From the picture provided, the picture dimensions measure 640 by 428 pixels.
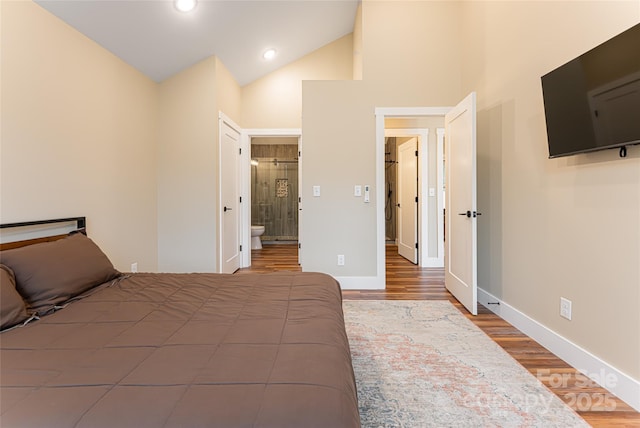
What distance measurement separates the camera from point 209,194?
368cm

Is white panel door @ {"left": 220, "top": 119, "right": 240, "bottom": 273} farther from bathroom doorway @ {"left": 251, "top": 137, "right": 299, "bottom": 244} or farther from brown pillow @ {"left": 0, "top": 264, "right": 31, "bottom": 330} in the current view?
bathroom doorway @ {"left": 251, "top": 137, "right": 299, "bottom": 244}

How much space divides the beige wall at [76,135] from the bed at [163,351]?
0.66 m

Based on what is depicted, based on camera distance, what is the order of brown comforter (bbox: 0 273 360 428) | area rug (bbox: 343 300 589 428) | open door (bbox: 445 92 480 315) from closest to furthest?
brown comforter (bbox: 0 273 360 428), area rug (bbox: 343 300 589 428), open door (bbox: 445 92 480 315)

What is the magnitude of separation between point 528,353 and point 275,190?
6113mm

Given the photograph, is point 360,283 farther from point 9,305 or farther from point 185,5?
point 185,5

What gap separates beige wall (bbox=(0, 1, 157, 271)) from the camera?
2016 mm

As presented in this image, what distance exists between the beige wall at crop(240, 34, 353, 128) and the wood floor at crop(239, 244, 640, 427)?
231cm

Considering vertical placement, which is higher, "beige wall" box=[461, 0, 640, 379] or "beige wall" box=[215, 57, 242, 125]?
"beige wall" box=[215, 57, 242, 125]

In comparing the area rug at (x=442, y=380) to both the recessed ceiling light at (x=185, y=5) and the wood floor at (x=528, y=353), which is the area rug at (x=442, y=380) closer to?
the wood floor at (x=528, y=353)

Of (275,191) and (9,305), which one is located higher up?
(275,191)

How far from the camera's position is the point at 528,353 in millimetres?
2162

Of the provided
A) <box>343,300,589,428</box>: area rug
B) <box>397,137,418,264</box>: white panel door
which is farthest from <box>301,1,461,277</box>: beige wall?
<box>397,137,418,264</box>: white panel door

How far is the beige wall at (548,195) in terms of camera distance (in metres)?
1.68

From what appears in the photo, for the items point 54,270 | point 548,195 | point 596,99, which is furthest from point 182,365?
point 548,195
